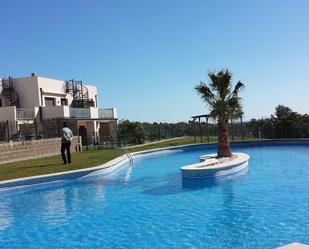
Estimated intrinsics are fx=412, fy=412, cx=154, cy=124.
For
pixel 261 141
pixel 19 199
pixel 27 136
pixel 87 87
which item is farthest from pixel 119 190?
pixel 87 87

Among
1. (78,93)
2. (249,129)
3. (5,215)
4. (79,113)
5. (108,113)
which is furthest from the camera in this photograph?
(78,93)

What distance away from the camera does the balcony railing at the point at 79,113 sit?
3726 centimetres

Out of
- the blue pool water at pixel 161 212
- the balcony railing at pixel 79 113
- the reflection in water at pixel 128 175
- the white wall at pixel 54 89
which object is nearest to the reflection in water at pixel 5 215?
the blue pool water at pixel 161 212

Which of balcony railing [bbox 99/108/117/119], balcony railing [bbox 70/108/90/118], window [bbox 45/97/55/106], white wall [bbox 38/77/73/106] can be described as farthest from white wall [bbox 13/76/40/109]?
balcony railing [bbox 99/108/117/119]

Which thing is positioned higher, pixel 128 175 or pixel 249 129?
pixel 249 129

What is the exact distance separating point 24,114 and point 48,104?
A: 5.61 m

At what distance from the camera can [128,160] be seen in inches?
872

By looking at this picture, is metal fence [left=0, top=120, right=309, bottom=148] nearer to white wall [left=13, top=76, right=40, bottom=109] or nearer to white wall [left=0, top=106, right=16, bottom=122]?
white wall [left=0, top=106, right=16, bottom=122]

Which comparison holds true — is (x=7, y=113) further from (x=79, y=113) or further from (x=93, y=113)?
(x=93, y=113)

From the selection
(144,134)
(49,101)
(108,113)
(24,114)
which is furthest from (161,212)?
(108,113)

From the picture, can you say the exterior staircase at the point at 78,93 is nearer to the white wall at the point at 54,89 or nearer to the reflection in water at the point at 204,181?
the white wall at the point at 54,89

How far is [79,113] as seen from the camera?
126ft

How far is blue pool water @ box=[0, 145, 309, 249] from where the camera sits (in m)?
7.89

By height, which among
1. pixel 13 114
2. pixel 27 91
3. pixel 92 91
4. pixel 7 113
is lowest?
pixel 13 114
